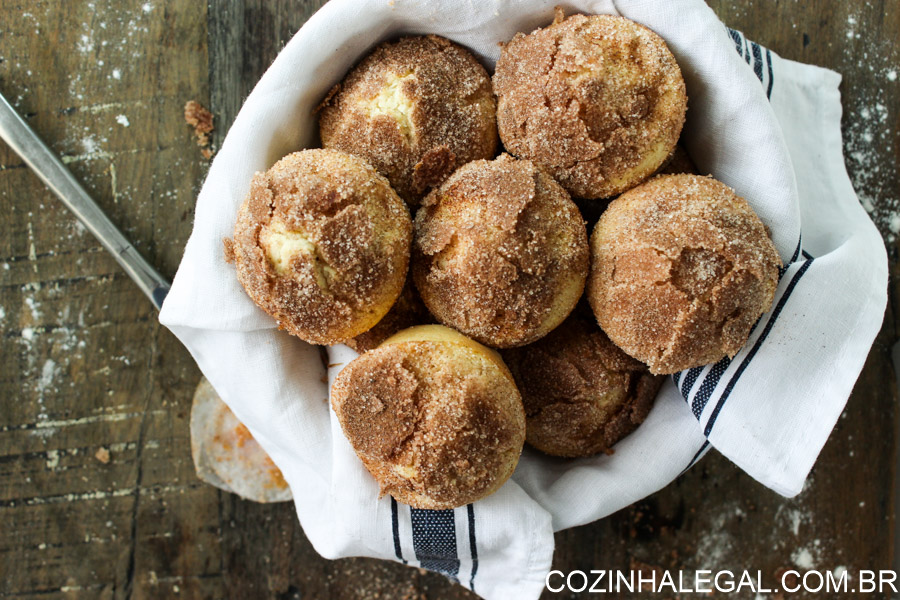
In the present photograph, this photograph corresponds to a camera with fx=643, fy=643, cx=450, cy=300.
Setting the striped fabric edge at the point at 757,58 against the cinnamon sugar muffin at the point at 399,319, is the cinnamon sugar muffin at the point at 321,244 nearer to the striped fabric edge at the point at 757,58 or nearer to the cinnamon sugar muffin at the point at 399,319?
the cinnamon sugar muffin at the point at 399,319

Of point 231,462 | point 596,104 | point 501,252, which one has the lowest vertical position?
point 231,462

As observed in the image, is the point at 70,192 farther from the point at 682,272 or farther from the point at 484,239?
the point at 682,272

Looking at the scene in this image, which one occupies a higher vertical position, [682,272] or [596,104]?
[596,104]

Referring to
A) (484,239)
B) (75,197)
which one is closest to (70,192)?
(75,197)

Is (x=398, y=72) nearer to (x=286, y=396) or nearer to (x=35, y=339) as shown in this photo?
(x=286, y=396)

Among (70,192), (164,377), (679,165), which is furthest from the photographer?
(164,377)

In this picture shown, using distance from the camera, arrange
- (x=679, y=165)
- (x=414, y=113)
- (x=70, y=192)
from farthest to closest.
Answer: (x=70, y=192) → (x=679, y=165) → (x=414, y=113)

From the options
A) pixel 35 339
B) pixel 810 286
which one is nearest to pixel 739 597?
pixel 810 286

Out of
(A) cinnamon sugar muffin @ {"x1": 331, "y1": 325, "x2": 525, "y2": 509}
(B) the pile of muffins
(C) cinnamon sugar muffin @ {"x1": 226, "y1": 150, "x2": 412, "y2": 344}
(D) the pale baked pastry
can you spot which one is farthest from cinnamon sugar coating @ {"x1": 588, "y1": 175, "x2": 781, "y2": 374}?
(D) the pale baked pastry
